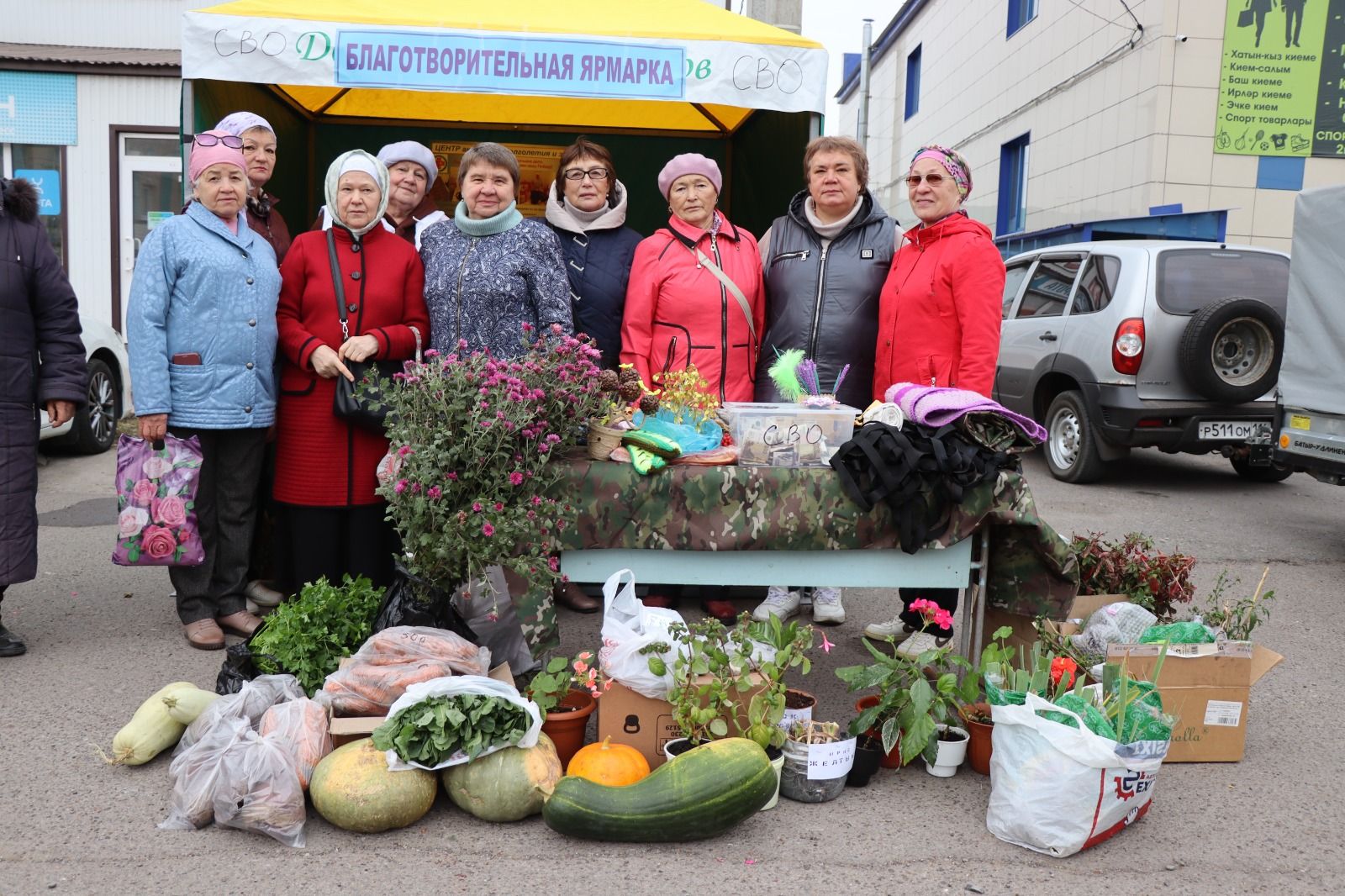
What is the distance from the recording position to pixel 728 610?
5.04 m

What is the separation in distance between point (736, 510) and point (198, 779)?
5.86 ft

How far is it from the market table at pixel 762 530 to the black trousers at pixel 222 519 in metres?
1.63

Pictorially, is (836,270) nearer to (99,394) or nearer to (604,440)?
(604,440)

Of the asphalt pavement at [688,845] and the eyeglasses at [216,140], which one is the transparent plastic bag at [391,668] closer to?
the asphalt pavement at [688,845]

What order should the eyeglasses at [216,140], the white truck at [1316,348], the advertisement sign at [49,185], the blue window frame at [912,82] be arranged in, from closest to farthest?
the eyeglasses at [216,140]
the white truck at [1316,348]
the advertisement sign at [49,185]
the blue window frame at [912,82]

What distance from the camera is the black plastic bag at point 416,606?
11.9ft

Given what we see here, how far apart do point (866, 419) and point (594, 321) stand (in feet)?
4.88

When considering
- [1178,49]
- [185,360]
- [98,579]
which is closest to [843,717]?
[185,360]

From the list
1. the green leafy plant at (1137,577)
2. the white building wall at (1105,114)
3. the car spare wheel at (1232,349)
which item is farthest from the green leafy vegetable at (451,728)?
the white building wall at (1105,114)

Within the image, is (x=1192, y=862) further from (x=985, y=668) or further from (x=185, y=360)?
(x=185, y=360)

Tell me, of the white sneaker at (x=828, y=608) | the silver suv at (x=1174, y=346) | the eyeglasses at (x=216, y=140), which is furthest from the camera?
the silver suv at (x=1174, y=346)

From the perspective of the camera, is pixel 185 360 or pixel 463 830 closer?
pixel 463 830

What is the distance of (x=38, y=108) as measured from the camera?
1227cm

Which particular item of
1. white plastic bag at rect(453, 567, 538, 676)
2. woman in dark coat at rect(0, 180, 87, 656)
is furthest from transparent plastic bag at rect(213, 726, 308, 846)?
woman in dark coat at rect(0, 180, 87, 656)
